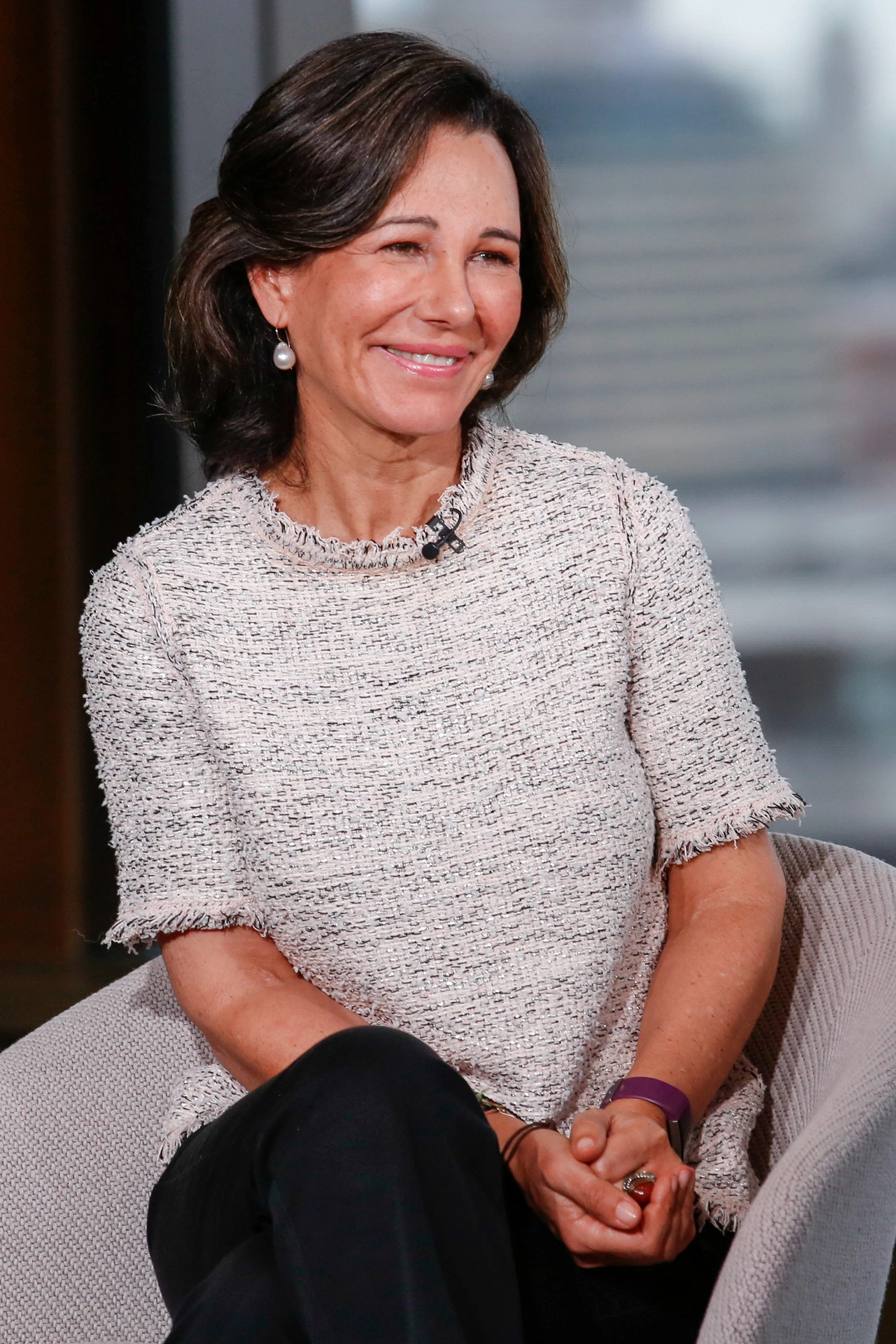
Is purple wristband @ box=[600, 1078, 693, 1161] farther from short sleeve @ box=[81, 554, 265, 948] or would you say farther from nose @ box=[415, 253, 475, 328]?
nose @ box=[415, 253, 475, 328]

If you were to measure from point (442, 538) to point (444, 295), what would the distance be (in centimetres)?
22

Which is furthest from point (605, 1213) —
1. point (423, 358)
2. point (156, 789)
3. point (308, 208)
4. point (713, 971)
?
point (308, 208)

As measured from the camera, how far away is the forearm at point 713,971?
1.18 meters

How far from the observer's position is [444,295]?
128 cm

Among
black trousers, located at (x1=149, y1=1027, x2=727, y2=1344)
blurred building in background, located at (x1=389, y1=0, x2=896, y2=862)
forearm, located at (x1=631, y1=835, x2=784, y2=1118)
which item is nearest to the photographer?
black trousers, located at (x1=149, y1=1027, x2=727, y2=1344)

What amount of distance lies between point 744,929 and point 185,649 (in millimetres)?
561

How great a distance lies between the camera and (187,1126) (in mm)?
1297

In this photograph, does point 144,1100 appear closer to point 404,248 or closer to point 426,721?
point 426,721

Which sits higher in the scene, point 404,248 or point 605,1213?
point 404,248

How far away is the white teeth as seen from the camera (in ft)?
4.27

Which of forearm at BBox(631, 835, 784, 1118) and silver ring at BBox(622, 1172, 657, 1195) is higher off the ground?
forearm at BBox(631, 835, 784, 1118)

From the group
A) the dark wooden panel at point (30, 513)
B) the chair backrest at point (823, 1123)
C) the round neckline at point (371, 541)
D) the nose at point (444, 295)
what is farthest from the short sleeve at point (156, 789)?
the dark wooden panel at point (30, 513)

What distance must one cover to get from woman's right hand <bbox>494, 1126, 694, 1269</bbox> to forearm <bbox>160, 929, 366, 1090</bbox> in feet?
0.74

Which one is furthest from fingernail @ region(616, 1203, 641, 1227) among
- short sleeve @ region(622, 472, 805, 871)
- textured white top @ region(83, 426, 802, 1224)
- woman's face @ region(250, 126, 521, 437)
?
woman's face @ region(250, 126, 521, 437)
